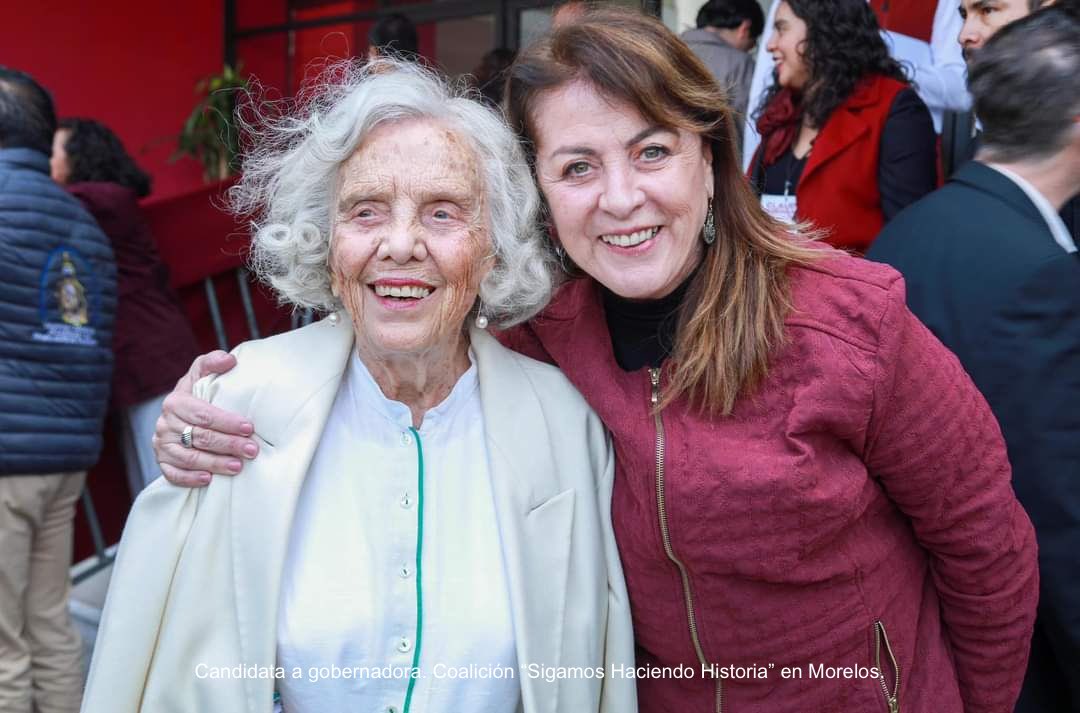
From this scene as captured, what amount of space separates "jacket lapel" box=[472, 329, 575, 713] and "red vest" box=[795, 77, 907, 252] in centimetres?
159

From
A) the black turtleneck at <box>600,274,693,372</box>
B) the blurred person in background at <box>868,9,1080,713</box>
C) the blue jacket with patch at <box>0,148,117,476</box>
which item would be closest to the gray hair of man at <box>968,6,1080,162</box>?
the blurred person in background at <box>868,9,1080,713</box>

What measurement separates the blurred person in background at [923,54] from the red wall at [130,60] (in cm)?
475

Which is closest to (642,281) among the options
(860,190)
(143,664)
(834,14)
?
(143,664)

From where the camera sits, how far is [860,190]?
298cm

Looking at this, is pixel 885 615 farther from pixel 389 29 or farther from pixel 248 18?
pixel 248 18

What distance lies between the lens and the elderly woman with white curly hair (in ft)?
5.43

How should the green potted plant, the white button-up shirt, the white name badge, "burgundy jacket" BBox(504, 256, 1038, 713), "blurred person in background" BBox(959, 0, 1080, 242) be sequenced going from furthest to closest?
the green potted plant < the white name badge < "blurred person in background" BBox(959, 0, 1080, 242) < the white button-up shirt < "burgundy jacket" BBox(504, 256, 1038, 713)

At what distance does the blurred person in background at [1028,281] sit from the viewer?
175 cm

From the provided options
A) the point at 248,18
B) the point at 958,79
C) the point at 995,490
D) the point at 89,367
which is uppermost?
the point at 248,18

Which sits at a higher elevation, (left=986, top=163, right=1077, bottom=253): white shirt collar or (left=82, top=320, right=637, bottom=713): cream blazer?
(left=986, top=163, right=1077, bottom=253): white shirt collar

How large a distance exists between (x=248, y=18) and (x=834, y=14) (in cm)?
580

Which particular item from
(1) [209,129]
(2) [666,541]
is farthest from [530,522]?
(1) [209,129]

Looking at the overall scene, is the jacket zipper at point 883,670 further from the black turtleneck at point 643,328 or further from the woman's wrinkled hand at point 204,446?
the woman's wrinkled hand at point 204,446

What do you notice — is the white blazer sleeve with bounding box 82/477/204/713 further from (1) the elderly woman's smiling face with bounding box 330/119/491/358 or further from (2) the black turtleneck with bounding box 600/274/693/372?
(2) the black turtleneck with bounding box 600/274/693/372
